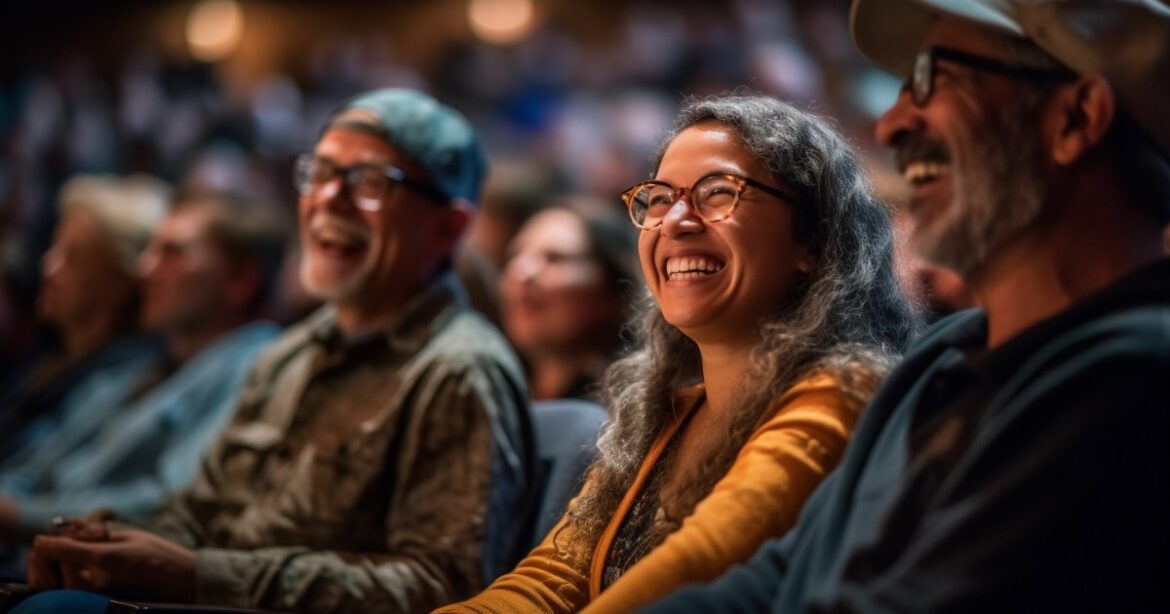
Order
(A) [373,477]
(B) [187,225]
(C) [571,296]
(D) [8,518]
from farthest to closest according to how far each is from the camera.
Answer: (B) [187,225]
(C) [571,296]
(D) [8,518]
(A) [373,477]

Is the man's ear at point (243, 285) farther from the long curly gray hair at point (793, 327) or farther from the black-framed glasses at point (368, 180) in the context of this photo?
the long curly gray hair at point (793, 327)

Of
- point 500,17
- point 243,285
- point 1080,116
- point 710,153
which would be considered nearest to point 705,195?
point 710,153

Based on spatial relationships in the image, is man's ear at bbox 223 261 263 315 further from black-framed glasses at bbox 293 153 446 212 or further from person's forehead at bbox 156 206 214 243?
black-framed glasses at bbox 293 153 446 212

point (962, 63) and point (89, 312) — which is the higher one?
point (962, 63)

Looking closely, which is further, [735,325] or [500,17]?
[500,17]

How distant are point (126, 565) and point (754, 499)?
53.0 inches

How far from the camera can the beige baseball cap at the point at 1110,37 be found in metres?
1.45

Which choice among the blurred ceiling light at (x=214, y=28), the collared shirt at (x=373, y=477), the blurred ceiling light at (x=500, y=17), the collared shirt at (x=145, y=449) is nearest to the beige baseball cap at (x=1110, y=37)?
the collared shirt at (x=373, y=477)

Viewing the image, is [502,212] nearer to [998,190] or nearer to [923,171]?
[923,171]

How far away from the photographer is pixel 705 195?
1.94 m

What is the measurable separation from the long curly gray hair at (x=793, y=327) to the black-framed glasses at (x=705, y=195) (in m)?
0.06

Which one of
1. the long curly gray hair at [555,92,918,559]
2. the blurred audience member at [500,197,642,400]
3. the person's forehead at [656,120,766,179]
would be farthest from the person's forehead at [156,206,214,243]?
the person's forehead at [656,120,766,179]

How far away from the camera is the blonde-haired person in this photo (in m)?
1.81

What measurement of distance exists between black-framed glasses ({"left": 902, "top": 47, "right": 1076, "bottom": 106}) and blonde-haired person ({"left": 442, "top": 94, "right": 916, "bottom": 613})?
14.0 inches
